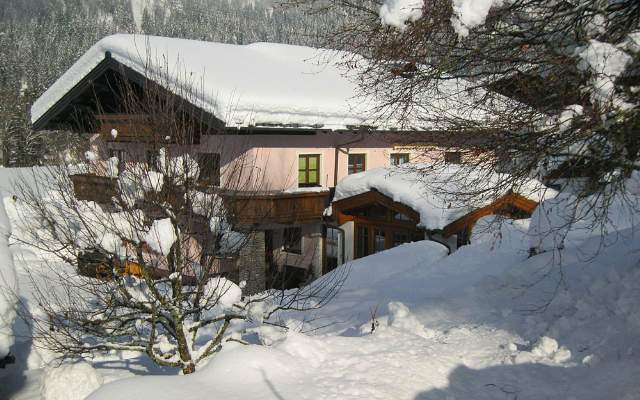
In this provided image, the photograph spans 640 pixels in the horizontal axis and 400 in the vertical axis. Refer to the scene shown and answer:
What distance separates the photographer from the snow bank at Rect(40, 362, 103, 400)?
7375 mm

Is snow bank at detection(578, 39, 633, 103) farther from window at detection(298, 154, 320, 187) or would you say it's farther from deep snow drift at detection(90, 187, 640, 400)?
window at detection(298, 154, 320, 187)

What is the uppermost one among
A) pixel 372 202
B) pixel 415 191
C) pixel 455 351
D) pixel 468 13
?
pixel 468 13

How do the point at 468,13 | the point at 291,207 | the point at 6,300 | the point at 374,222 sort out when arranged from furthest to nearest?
the point at 374,222 < the point at 291,207 < the point at 6,300 < the point at 468,13

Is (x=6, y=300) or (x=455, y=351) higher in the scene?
(x=6, y=300)

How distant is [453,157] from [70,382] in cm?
600

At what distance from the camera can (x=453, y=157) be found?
7336mm

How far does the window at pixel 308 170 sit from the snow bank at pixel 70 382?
11.1 metres

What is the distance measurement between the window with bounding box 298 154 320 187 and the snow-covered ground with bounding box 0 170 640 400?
748 centimetres

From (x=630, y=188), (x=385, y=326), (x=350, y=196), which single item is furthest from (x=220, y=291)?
(x=350, y=196)

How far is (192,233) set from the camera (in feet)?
23.7

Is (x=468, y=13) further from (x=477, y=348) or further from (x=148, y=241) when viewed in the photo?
(x=148, y=241)

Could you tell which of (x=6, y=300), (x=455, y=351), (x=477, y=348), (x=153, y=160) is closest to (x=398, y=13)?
(x=153, y=160)

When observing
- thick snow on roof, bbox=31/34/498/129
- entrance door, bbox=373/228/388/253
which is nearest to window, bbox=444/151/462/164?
thick snow on roof, bbox=31/34/498/129

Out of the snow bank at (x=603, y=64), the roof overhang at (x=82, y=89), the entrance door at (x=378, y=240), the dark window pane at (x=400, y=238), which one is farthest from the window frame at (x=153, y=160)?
the entrance door at (x=378, y=240)
